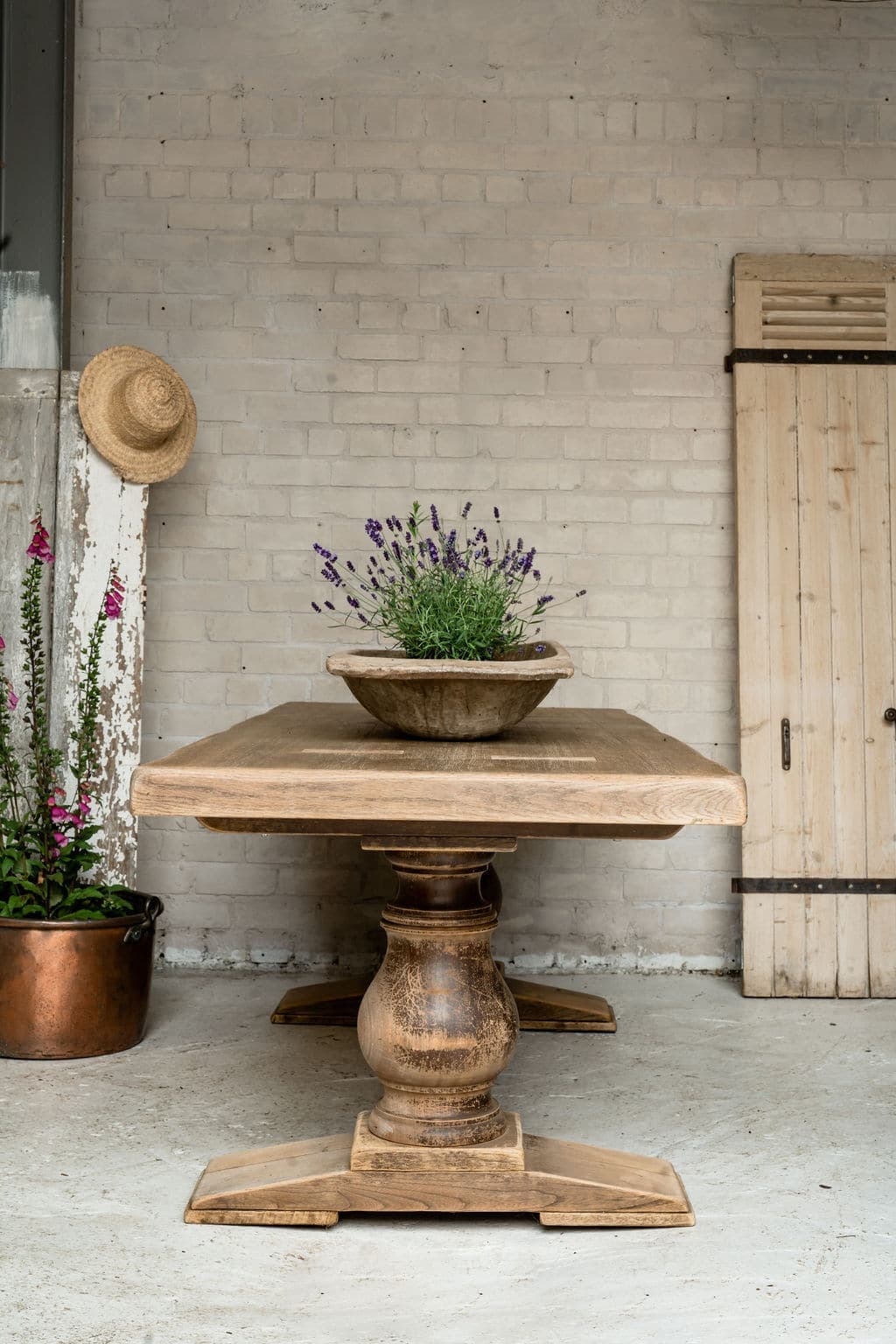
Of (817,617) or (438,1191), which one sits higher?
(817,617)

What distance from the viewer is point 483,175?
4023 mm

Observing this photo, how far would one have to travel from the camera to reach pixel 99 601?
3510 mm

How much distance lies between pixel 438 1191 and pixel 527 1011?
4.37 feet

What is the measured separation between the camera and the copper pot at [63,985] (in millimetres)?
3109

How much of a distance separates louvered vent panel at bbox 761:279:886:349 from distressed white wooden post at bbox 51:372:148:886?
79.9 inches

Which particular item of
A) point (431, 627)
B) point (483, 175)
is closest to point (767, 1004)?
point (431, 627)

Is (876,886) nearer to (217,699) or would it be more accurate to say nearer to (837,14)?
(217,699)

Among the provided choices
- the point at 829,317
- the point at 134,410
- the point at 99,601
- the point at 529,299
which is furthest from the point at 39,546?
the point at 829,317

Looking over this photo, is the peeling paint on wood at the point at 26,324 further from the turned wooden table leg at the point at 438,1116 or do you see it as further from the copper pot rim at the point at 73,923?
the turned wooden table leg at the point at 438,1116

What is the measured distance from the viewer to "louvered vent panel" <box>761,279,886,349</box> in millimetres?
3936

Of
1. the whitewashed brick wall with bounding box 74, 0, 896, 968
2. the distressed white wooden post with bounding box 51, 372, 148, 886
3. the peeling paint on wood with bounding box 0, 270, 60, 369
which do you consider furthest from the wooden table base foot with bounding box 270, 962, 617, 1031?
the peeling paint on wood with bounding box 0, 270, 60, 369

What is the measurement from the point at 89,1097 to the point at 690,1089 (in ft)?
4.54

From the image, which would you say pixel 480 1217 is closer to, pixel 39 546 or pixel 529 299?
pixel 39 546

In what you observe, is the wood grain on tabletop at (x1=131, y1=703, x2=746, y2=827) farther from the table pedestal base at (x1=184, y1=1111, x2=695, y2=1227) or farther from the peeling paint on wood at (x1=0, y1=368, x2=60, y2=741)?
the peeling paint on wood at (x1=0, y1=368, x2=60, y2=741)
